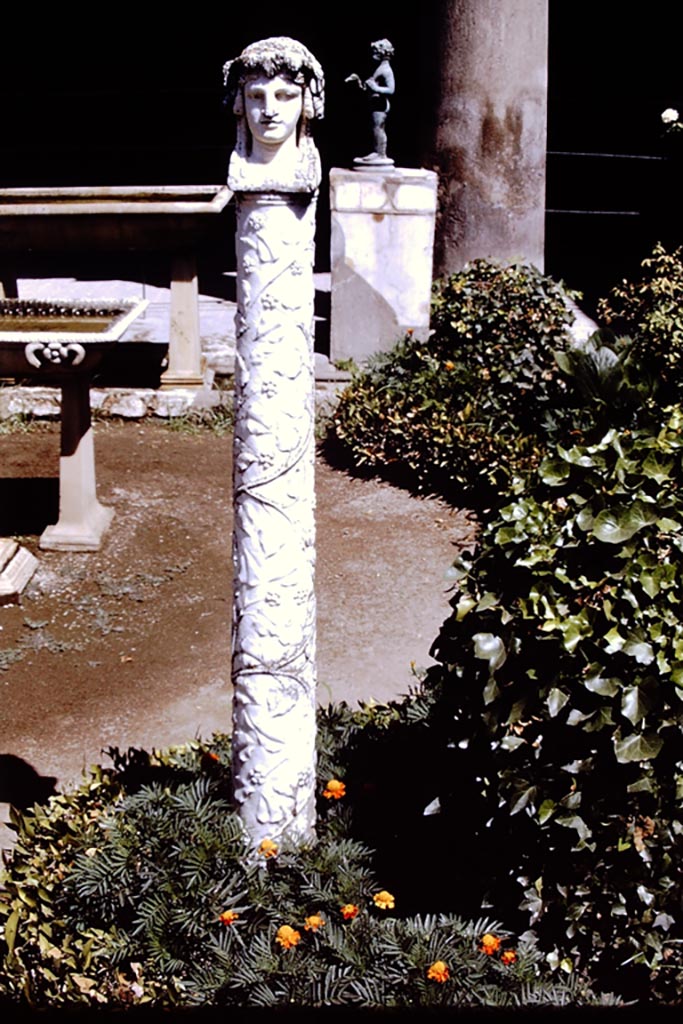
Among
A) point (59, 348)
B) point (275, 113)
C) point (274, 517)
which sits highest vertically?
point (275, 113)

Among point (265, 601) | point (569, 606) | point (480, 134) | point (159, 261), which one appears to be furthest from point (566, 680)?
point (159, 261)

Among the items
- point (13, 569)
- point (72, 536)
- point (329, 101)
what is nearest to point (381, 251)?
point (72, 536)

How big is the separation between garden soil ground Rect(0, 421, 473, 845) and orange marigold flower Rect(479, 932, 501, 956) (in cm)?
161

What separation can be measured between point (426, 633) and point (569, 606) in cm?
234

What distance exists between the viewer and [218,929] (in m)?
3.03

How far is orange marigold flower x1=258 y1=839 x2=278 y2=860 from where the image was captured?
320 centimetres

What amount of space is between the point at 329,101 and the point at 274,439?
10969 mm

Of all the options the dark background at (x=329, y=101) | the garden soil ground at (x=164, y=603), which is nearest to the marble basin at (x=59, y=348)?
the garden soil ground at (x=164, y=603)

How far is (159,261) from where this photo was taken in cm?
1234

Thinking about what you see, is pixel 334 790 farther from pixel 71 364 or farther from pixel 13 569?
pixel 71 364

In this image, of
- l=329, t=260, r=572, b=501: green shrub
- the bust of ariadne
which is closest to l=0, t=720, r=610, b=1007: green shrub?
the bust of ariadne

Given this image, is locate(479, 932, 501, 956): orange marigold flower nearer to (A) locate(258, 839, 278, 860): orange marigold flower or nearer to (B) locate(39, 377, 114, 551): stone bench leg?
(A) locate(258, 839, 278, 860): orange marigold flower

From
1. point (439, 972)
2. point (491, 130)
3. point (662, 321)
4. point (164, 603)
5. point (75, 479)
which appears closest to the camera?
point (439, 972)

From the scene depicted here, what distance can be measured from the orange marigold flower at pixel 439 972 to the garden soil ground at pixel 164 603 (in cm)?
155
